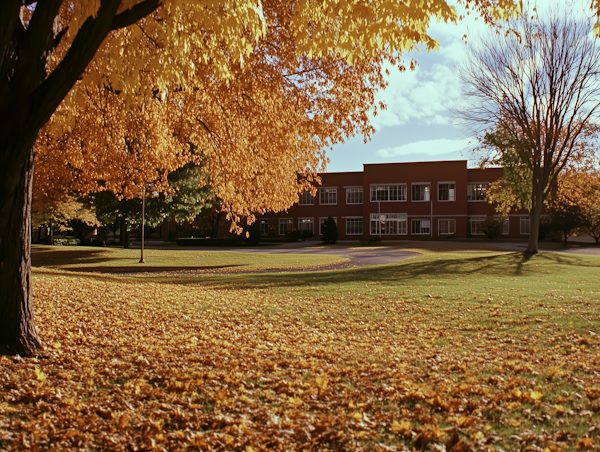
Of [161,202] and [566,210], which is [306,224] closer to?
[566,210]

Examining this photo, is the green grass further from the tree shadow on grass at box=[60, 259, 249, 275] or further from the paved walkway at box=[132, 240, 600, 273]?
the paved walkway at box=[132, 240, 600, 273]

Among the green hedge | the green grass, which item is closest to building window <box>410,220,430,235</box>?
the green hedge

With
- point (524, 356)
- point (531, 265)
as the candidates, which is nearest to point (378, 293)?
point (524, 356)

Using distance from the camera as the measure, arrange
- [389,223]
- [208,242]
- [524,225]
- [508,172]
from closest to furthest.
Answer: [508,172], [208,242], [524,225], [389,223]

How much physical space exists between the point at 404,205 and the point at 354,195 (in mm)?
6584

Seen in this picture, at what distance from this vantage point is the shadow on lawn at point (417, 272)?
1454 centimetres

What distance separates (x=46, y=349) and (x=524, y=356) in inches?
228

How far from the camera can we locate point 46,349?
558cm

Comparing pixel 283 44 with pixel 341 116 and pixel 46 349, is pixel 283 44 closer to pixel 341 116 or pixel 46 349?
pixel 341 116

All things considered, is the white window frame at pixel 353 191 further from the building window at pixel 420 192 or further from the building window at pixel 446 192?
the building window at pixel 446 192

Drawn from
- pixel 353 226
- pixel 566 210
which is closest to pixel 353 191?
pixel 353 226

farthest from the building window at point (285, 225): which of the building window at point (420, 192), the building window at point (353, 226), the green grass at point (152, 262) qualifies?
the green grass at point (152, 262)

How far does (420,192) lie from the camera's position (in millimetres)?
56188

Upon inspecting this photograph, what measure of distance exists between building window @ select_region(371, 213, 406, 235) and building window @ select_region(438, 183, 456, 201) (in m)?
4.88
